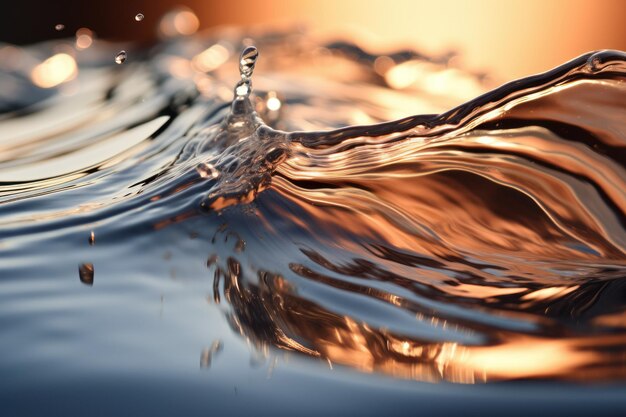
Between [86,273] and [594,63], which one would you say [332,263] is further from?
[594,63]

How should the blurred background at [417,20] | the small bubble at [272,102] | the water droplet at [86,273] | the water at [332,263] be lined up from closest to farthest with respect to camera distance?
the water at [332,263]
the water droplet at [86,273]
the small bubble at [272,102]
the blurred background at [417,20]

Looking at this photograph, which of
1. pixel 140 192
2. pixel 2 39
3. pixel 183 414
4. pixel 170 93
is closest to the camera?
pixel 183 414

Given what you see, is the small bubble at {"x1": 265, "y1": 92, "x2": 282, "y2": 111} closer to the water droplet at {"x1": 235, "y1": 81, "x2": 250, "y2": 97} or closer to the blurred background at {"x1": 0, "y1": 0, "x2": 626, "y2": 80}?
the water droplet at {"x1": 235, "y1": 81, "x2": 250, "y2": 97}

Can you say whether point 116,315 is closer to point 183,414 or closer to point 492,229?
point 183,414

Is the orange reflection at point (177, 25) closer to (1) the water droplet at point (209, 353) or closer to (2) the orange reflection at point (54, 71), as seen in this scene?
(2) the orange reflection at point (54, 71)

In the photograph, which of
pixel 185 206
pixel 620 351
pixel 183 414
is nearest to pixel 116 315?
pixel 183 414

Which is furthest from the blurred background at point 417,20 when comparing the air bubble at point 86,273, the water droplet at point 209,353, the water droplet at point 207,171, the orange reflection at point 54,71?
the water droplet at point 209,353
